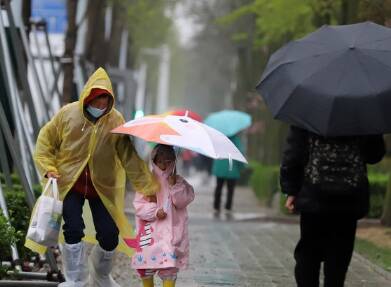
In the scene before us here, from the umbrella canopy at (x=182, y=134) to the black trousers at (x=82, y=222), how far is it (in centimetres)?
66

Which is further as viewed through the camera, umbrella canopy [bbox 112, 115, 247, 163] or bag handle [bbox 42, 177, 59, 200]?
bag handle [bbox 42, 177, 59, 200]

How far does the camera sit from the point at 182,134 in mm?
7008

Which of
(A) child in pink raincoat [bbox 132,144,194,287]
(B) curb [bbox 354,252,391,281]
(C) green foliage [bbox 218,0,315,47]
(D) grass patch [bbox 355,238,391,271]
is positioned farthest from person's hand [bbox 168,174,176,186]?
(C) green foliage [bbox 218,0,315,47]

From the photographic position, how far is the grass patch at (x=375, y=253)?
10.8 m

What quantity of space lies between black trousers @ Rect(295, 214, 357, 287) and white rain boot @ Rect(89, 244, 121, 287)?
1674mm

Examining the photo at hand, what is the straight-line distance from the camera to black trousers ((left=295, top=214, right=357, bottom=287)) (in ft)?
21.2

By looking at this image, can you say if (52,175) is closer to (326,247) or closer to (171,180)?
(171,180)

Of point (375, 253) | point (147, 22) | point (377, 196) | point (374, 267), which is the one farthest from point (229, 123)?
point (147, 22)

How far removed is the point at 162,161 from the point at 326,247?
140 cm

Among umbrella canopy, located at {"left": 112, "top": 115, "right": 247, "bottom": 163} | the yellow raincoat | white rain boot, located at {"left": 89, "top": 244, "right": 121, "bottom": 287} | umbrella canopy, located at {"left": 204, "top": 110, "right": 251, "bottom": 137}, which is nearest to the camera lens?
umbrella canopy, located at {"left": 112, "top": 115, "right": 247, "bottom": 163}

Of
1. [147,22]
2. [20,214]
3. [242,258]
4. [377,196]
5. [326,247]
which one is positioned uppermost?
[326,247]

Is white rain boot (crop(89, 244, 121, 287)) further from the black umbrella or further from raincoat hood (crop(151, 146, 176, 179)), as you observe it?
the black umbrella

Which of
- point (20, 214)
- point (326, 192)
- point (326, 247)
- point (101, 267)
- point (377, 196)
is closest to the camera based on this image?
point (326, 192)

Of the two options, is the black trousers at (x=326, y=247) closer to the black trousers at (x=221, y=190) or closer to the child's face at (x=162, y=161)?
the child's face at (x=162, y=161)
